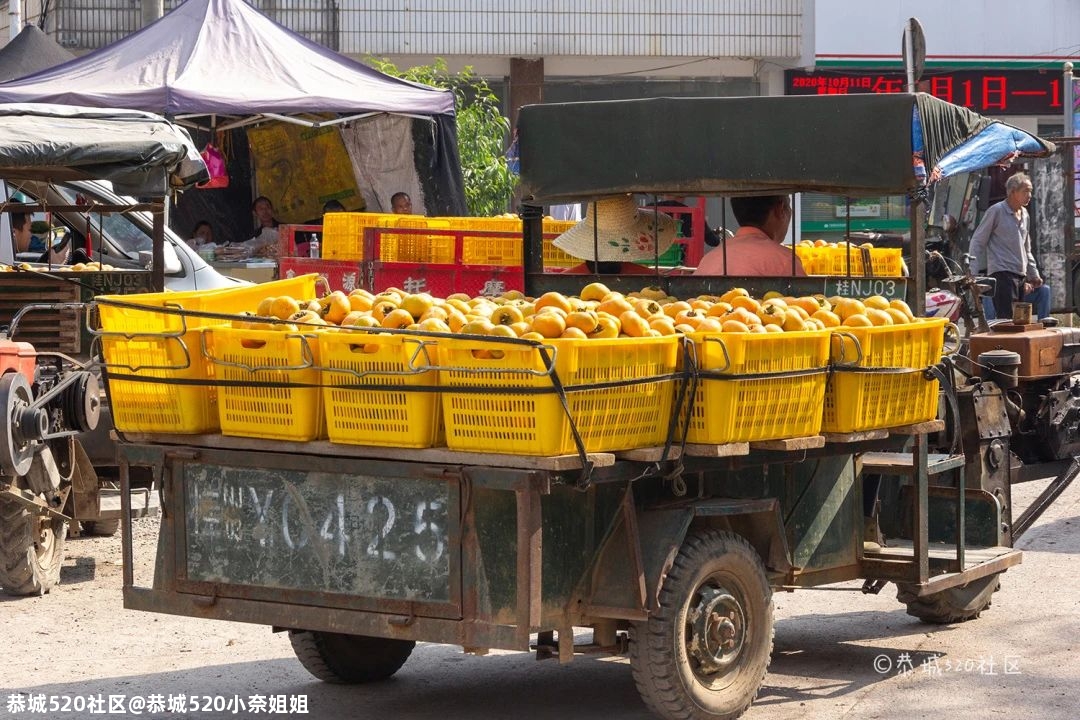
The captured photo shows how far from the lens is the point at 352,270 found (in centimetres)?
1254

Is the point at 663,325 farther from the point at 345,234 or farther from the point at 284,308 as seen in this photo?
the point at 345,234

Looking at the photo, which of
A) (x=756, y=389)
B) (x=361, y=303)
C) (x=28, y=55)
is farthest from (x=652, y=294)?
(x=28, y=55)

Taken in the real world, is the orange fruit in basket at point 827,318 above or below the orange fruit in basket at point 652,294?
below

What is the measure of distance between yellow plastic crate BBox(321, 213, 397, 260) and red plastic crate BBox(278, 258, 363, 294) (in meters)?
0.21

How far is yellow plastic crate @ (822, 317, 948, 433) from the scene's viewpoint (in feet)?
18.3

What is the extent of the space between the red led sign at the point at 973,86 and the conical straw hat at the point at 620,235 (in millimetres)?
15640

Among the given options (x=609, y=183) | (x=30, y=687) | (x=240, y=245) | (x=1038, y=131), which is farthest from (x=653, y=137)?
(x=1038, y=131)

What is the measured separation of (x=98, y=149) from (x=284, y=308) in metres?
3.71

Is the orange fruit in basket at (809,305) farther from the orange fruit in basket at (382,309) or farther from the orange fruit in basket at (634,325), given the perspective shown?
the orange fruit in basket at (382,309)

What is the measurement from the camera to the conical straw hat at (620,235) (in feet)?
26.7

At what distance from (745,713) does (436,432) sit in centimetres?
167

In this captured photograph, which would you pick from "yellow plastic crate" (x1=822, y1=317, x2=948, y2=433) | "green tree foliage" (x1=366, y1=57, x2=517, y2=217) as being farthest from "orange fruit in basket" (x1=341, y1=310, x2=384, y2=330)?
"green tree foliage" (x1=366, y1=57, x2=517, y2=217)

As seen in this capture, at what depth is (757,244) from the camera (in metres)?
7.48

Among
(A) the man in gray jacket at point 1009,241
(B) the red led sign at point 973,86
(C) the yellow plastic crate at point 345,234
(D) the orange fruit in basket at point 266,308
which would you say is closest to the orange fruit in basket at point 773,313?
(D) the orange fruit in basket at point 266,308
